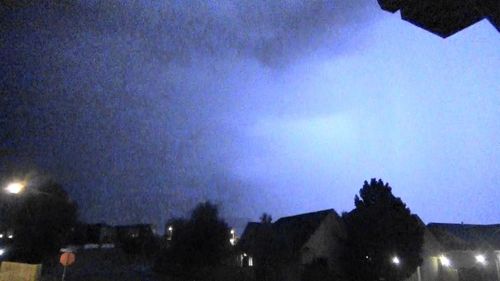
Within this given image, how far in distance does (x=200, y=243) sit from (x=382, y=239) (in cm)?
1723

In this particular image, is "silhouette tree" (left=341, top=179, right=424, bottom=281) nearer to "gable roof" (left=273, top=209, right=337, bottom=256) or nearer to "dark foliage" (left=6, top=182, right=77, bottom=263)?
"gable roof" (left=273, top=209, right=337, bottom=256)

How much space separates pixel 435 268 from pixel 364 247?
36.5ft

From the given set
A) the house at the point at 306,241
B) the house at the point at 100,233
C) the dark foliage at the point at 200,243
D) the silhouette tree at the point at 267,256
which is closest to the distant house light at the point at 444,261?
the house at the point at 306,241

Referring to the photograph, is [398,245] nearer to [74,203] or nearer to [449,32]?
[449,32]

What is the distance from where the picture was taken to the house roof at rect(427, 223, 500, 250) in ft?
144

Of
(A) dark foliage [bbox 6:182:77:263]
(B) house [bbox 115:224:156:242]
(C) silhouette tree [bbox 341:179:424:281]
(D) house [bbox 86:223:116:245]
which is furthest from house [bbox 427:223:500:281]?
(D) house [bbox 86:223:116:245]

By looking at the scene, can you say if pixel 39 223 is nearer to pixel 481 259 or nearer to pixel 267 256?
pixel 267 256

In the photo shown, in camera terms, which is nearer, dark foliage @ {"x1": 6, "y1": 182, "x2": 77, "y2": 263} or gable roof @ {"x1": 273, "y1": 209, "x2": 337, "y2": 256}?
gable roof @ {"x1": 273, "y1": 209, "x2": 337, "y2": 256}

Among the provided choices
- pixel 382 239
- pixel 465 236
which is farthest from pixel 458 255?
pixel 382 239

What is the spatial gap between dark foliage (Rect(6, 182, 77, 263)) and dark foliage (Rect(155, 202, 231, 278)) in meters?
16.9

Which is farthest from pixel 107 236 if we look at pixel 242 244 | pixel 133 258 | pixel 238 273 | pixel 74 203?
pixel 238 273

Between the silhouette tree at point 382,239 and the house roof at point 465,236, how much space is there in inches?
480

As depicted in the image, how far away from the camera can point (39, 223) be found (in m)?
46.4

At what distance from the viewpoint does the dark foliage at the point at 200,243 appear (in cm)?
3766
